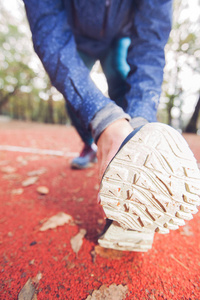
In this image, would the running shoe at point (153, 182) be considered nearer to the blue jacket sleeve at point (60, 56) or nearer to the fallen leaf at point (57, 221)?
the blue jacket sleeve at point (60, 56)

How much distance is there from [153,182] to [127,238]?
257 millimetres

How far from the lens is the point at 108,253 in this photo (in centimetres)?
66

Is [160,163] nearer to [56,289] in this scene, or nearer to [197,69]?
[56,289]

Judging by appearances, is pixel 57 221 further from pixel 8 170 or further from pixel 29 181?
pixel 8 170

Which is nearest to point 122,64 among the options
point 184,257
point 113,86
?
point 113,86

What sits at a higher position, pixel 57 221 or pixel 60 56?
pixel 60 56

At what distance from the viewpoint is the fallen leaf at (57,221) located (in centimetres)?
80

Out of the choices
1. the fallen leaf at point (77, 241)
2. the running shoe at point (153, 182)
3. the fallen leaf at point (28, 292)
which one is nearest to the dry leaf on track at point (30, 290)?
the fallen leaf at point (28, 292)

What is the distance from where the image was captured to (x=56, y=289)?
0.53m

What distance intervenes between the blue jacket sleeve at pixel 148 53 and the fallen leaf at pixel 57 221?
64cm

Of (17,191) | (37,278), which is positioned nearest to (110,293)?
(37,278)

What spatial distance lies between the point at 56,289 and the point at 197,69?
1245 cm

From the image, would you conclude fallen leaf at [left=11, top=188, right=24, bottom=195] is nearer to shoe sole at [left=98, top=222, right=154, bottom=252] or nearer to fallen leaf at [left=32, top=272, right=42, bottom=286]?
fallen leaf at [left=32, top=272, right=42, bottom=286]

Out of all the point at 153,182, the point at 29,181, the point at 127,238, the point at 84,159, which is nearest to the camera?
the point at 153,182
